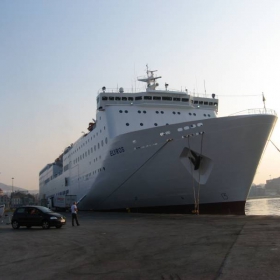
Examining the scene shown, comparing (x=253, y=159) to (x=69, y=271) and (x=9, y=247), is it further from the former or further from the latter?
(x=69, y=271)

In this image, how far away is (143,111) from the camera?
24781mm

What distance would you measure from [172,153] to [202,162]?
167cm

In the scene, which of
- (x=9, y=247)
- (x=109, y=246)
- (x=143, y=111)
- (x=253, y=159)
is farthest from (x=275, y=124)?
(x=9, y=247)

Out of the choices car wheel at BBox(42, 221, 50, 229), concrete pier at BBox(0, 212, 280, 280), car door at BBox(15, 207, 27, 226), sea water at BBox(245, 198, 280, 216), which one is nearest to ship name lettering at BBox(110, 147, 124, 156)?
car door at BBox(15, 207, 27, 226)

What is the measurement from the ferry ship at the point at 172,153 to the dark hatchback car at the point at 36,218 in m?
6.38

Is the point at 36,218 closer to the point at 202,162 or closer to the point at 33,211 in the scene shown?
the point at 33,211

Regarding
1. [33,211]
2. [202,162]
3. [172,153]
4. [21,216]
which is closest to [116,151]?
[172,153]

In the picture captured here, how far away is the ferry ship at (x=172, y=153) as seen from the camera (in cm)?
1902

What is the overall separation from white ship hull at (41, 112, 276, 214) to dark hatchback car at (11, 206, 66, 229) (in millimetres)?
6246

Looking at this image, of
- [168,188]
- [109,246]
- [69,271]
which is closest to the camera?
[69,271]

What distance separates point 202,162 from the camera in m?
19.7

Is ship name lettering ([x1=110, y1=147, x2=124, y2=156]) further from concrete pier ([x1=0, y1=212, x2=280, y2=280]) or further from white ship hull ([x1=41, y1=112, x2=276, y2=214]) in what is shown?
concrete pier ([x1=0, y1=212, x2=280, y2=280])

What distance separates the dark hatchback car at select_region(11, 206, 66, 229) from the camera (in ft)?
53.0

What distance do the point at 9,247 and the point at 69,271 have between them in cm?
450
